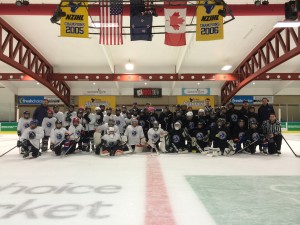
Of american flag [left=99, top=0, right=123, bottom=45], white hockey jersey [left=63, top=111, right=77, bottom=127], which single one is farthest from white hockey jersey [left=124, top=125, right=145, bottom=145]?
american flag [left=99, top=0, right=123, bottom=45]

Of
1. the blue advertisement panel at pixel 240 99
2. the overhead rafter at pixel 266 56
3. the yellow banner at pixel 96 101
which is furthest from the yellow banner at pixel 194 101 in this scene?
the yellow banner at pixel 96 101

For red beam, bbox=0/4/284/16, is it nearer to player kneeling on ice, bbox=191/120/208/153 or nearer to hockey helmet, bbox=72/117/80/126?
hockey helmet, bbox=72/117/80/126

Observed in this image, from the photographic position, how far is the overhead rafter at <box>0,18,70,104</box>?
40.1 feet

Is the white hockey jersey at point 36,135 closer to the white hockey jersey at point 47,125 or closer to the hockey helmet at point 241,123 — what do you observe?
the white hockey jersey at point 47,125

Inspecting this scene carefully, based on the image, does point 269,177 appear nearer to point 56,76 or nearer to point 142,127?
point 142,127

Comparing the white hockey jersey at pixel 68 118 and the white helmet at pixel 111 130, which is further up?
the white hockey jersey at pixel 68 118

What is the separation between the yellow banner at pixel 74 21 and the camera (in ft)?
26.3

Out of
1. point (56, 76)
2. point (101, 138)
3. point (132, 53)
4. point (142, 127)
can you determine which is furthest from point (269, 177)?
point (56, 76)

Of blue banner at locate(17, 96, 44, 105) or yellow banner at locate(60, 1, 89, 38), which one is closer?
yellow banner at locate(60, 1, 89, 38)

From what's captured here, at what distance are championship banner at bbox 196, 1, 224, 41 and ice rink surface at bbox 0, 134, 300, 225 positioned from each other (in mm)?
3682

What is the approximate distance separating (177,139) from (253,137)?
2.24m

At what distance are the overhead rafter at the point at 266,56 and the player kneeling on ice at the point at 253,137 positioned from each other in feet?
12.2

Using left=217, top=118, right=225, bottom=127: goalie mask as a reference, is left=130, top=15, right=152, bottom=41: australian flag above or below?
above

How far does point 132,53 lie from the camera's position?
16.8m
